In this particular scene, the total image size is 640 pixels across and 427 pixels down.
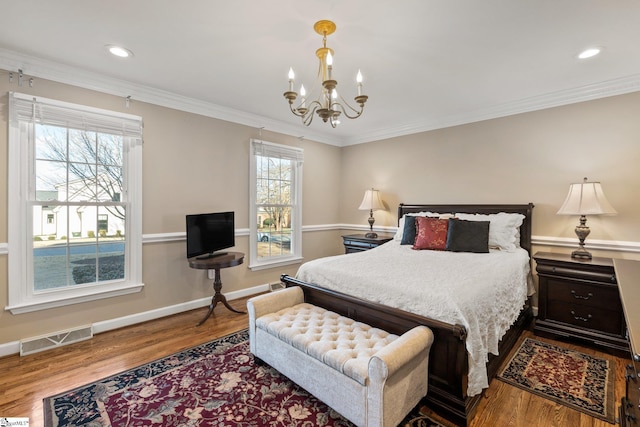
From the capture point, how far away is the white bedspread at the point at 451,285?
71.5 inches

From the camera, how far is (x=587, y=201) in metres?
2.84

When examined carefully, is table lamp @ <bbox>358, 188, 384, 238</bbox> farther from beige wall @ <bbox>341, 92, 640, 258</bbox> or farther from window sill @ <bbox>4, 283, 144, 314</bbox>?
window sill @ <bbox>4, 283, 144, 314</bbox>

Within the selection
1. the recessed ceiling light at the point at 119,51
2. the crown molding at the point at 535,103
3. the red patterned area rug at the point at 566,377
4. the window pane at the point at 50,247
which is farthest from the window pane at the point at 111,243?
the crown molding at the point at 535,103

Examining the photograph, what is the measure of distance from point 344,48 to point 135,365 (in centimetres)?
303

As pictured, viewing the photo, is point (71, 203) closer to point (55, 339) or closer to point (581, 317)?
point (55, 339)

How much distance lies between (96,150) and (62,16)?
1.32 metres

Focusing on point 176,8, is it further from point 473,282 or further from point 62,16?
point 473,282

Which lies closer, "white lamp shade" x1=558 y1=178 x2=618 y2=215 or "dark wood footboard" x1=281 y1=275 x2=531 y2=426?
"dark wood footboard" x1=281 y1=275 x2=531 y2=426

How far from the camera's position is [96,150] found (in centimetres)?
298

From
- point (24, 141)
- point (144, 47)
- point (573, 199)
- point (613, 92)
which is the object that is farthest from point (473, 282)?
point (24, 141)

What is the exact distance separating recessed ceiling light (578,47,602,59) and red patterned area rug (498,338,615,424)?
98.9 inches

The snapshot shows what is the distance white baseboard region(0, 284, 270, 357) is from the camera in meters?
2.53

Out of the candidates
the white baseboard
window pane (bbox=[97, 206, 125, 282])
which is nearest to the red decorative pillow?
the white baseboard

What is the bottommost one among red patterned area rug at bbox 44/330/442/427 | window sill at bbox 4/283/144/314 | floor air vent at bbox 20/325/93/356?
red patterned area rug at bbox 44/330/442/427
